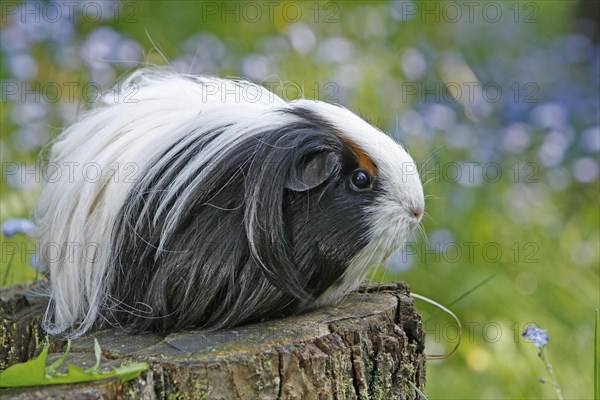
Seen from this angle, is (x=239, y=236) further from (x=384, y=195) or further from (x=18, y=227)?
(x=18, y=227)

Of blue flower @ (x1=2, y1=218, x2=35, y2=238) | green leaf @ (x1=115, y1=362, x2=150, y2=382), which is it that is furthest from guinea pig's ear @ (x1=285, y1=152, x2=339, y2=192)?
blue flower @ (x1=2, y1=218, x2=35, y2=238)

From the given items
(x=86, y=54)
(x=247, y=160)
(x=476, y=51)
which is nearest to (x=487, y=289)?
(x=247, y=160)

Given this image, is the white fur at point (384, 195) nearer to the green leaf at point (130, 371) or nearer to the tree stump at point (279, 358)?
the tree stump at point (279, 358)

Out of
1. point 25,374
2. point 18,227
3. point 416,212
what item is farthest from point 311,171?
point 18,227

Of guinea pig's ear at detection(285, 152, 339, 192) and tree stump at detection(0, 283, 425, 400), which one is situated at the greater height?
guinea pig's ear at detection(285, 152, 339, 192)

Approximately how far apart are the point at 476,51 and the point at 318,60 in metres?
2.59

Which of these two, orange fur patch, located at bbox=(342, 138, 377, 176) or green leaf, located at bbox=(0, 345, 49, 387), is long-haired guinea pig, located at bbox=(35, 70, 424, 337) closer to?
orange fur patch, located at bbox=(342, 138, 377, 176)

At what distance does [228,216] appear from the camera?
1714mm

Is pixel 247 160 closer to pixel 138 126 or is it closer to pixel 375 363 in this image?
pixel 138 126

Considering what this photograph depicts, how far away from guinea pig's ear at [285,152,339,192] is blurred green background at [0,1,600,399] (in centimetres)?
61

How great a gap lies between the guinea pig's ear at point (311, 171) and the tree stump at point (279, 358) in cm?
→ 27

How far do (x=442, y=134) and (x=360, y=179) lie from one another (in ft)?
7.38

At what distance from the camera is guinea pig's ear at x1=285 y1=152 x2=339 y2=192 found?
1.70 meters

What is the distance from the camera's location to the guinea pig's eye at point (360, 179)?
5.76 ft
